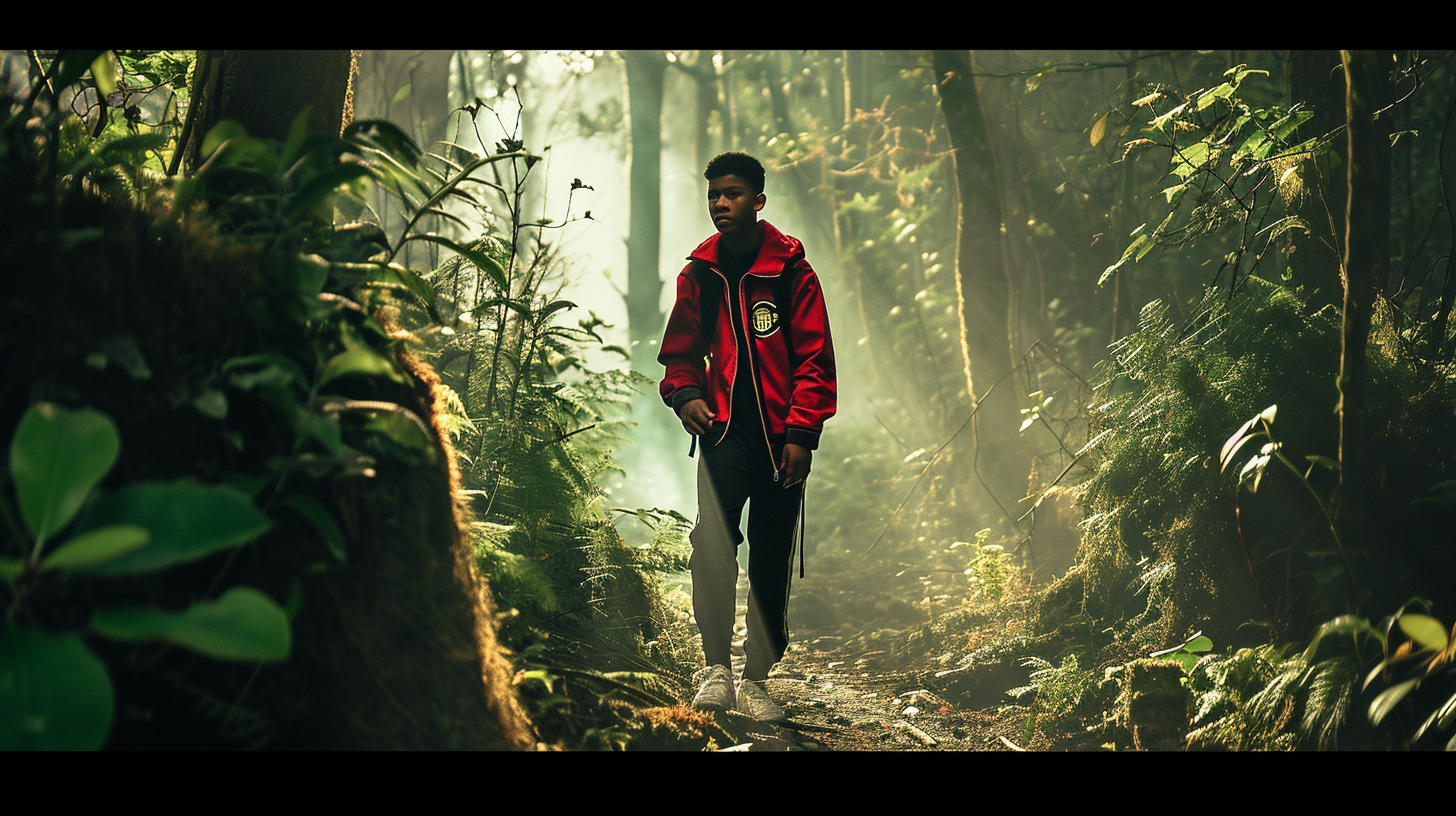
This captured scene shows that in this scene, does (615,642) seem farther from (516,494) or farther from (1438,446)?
(1438,446)

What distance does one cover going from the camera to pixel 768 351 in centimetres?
375

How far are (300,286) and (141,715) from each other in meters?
0.86

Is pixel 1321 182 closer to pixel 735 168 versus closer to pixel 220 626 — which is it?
pixel 735 168

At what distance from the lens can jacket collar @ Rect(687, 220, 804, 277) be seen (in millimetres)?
3764

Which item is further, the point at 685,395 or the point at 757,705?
the point at 685,395

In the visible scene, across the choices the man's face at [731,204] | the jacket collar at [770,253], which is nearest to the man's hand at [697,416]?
the jacket collar at [770,253]

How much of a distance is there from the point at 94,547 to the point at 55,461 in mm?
183

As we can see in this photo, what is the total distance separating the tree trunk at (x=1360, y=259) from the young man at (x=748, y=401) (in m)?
2.07

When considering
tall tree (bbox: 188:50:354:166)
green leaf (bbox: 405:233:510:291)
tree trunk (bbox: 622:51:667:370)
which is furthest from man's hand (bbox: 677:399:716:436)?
tree trunk (bbox: 622:51:667:370)

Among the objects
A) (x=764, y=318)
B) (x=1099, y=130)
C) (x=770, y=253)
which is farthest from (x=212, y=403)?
(x=1099, y=130)

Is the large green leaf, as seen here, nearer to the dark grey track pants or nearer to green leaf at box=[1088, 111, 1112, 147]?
the dark grey track pants

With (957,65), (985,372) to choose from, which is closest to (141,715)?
(985,372)

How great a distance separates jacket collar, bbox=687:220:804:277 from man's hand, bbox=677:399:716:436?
27.3 inches

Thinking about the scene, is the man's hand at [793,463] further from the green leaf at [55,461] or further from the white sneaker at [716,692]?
the green leaf at [55,461]
